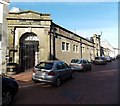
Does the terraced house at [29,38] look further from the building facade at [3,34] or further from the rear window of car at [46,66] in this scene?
the rear window of car at [46,66]

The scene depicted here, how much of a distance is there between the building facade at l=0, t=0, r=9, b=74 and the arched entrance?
2077 mm

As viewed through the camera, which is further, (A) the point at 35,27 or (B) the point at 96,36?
(B) the point at 96,36

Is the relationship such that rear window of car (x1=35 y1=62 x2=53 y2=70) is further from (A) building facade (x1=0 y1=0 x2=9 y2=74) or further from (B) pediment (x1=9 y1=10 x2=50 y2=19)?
(B) pediment (x1=9 y1=10 x2=50 y2=19)

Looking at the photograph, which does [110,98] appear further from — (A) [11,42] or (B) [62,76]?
(A) [11,42]

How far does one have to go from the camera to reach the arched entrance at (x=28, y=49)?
21500 mm

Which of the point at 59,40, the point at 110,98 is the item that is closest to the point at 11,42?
the point at 59,40

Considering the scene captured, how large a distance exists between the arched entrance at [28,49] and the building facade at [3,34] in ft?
6.82

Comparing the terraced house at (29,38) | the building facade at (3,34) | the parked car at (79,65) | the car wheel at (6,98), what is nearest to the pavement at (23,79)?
the building facade at (3,34)

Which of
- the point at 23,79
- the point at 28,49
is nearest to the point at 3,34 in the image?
the point at 28,49

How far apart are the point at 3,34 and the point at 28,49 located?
126 inches

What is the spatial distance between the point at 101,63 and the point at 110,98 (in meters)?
29.8

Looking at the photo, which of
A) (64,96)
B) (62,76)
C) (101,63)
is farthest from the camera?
(101,63)

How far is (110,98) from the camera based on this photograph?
9359 millimetres

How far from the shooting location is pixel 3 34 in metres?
19.6
